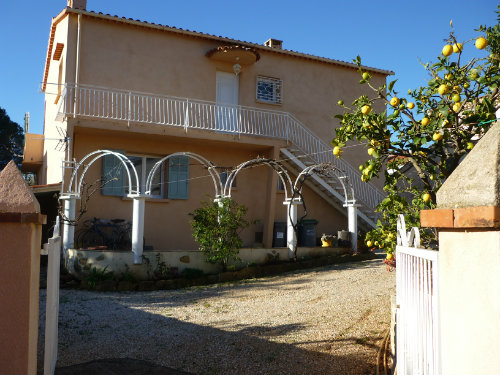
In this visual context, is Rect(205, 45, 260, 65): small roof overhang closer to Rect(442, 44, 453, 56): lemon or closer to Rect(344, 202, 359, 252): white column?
Rect(344, 202, 359, 252): white column

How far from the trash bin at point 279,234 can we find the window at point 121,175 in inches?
140

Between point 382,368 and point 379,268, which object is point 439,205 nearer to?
point 382,368

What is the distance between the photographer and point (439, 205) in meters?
2.77

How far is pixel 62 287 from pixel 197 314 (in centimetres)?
389

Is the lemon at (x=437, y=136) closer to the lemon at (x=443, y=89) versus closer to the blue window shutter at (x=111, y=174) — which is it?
the lemon at (x=443, y=89)

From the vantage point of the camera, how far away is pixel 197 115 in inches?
574

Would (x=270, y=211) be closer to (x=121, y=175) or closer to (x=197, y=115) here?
(x=197, y=115)

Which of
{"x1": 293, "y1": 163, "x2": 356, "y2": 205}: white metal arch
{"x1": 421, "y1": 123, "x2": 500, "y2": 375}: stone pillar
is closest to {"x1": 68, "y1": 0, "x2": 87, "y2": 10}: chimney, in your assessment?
{"x1": 293, "y1": 163, "x2": 356, "y2": 205}: white metal arch

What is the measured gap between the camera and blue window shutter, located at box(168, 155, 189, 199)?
14133 mm

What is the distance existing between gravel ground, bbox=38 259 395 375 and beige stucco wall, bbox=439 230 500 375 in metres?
2.79

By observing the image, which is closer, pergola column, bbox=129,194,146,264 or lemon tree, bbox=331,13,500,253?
lemon tree, bbox=331,13,500,253

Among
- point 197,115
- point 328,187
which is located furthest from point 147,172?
point 328,187

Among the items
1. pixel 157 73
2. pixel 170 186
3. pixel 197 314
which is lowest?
pixel 197 314

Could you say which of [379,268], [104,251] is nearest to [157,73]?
[104,251]
